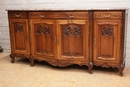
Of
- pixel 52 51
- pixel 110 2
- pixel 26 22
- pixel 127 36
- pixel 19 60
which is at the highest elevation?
pixel 110 2

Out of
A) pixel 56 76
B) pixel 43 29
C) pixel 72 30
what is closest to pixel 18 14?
pixel 43 29

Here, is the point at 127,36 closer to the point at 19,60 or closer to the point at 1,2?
the point at 19,60

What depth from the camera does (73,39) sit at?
8.60ft

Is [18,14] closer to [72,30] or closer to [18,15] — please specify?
[18,15]

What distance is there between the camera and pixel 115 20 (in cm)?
240

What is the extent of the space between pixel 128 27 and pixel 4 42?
2458mm

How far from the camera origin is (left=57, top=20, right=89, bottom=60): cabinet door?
2.57 m

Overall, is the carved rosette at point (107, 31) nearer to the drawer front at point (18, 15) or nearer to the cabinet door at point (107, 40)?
the cabinet door at point (107, 40)

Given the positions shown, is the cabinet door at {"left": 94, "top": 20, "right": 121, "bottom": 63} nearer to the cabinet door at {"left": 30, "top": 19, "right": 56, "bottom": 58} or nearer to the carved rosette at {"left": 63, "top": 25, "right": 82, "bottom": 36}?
the carved rosette at {"left": 63, "top": 25, "right": 82, "bottom": 36}

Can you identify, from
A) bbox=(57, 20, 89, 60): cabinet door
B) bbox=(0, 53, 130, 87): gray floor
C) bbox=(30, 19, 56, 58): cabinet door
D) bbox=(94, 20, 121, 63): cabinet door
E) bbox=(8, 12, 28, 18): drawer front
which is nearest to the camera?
bbox=(0, 53, 130, 87): gray floor

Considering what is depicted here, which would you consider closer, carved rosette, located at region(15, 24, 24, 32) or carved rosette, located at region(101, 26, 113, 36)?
carved rosette, located at region(101, 26, 113, 36)

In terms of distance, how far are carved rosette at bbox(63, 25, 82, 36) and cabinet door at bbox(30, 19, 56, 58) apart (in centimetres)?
20

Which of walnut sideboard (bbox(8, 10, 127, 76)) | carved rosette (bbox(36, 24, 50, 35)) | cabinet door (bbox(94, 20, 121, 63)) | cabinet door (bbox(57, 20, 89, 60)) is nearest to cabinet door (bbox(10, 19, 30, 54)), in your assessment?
walnut sideboard (bbox(8, 10, 127, 76))

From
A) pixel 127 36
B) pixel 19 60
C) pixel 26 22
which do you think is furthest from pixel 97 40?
pixel 19 60
